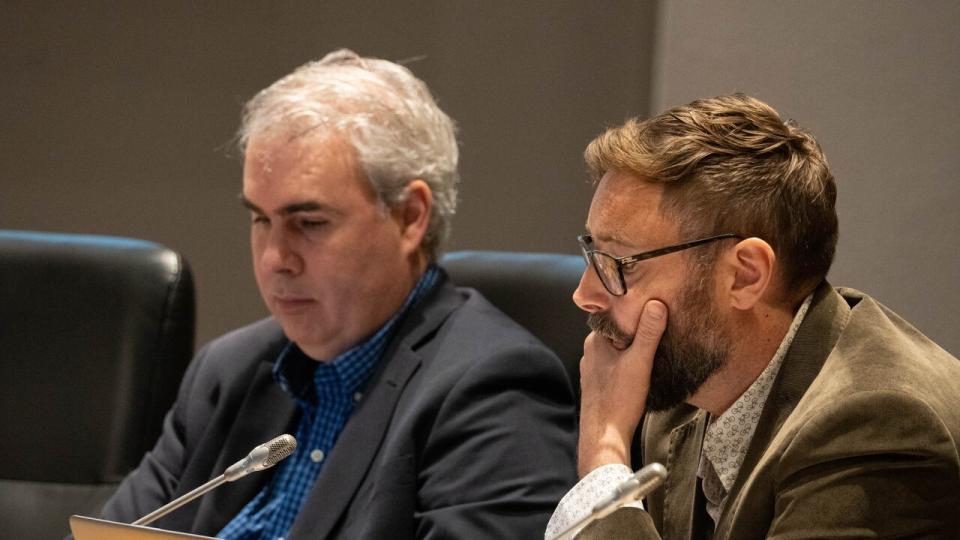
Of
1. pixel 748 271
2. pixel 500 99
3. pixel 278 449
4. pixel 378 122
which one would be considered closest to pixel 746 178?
pixel 748 271

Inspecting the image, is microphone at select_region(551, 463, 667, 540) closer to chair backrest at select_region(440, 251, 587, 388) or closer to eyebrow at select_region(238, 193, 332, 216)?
chair backrest at select_region(440, 251, 587, 388)

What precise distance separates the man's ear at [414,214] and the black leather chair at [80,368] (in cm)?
54

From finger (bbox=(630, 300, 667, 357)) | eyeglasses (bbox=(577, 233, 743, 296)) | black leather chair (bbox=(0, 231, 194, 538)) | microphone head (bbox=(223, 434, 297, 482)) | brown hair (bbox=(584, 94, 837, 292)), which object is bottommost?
black leather chair (bbox=(0, 231, 194, 538))

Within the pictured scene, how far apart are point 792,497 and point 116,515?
142 centimetres

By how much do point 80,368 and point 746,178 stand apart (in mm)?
1582

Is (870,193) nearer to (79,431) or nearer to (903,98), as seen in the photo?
(903,98)

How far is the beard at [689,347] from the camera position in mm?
1479

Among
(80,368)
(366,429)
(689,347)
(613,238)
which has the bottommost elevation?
(80,368)

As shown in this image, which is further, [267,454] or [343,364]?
[343,364]

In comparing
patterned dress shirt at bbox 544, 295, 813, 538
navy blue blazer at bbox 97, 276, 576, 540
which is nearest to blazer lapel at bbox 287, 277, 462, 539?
navy blue blazer at bbox 97, 276, 576, 540

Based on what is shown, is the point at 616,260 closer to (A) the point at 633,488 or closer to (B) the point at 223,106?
(A) the point at 633,488

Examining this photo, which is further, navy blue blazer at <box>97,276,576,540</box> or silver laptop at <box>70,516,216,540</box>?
navy blue blazer at <box>97,276,576,540</box>

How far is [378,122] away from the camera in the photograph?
2.24 metres

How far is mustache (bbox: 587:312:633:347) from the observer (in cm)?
155
